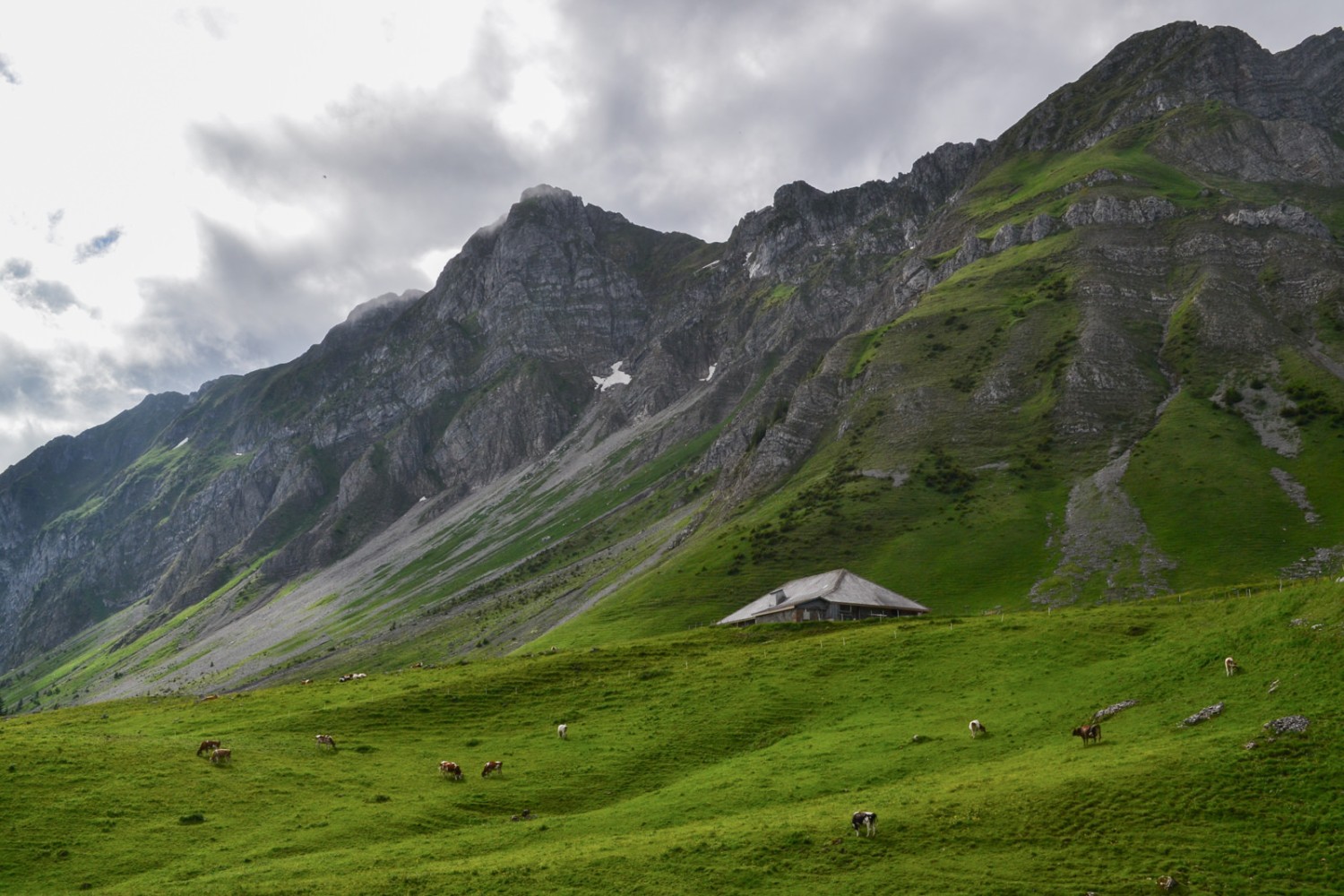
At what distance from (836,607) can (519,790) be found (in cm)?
5591

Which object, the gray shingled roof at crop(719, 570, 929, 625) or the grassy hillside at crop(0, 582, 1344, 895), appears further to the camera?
the gray shingled roof at crop(719, 570, 929, 625)

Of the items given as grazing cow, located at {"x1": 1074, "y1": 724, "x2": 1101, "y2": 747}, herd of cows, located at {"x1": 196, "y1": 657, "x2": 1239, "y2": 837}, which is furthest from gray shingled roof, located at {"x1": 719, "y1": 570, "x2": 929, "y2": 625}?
grazing cow, located at {"x1": 1074, "y1": 724, "x2": 1101, "y2": 747}

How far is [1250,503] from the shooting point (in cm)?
11562

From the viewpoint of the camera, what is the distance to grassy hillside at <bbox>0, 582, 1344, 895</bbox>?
3031 cm

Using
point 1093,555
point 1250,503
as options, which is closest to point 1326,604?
point 1093,555

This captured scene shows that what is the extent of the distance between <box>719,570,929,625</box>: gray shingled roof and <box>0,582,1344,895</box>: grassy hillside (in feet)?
86.8

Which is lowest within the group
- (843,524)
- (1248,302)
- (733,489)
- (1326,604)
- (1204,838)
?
(1204,838)

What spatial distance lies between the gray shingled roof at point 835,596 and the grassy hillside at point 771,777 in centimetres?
2646

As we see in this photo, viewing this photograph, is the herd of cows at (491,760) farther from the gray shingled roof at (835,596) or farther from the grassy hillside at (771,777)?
the gray shingled roof at (835,596)

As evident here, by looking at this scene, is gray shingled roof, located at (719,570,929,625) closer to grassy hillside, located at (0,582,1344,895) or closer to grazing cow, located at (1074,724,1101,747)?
grassy hillside, located at (0,582,1344,895)

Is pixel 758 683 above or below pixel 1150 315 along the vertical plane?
below

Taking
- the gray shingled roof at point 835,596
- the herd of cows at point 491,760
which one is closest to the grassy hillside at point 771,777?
the herd of cows at point 491,760

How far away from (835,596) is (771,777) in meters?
53.6

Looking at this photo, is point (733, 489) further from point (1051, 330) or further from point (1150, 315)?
point (1150, 315)
